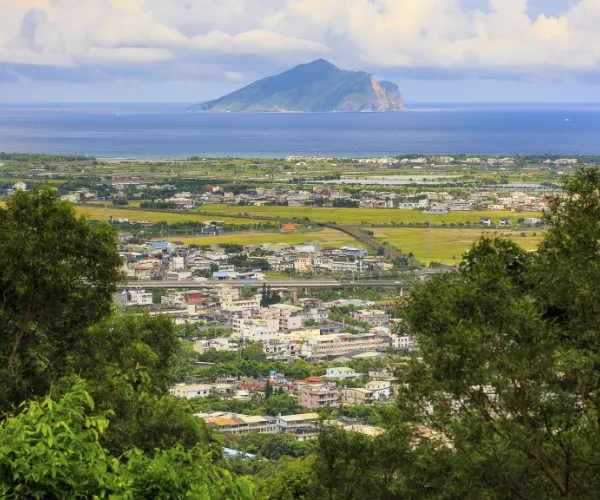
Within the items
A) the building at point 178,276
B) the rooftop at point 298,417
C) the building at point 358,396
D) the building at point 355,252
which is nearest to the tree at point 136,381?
the rooftop at point 298,417

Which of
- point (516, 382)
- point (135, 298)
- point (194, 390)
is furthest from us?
point (135, 298)

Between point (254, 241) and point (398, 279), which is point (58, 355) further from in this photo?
point (254, 241)

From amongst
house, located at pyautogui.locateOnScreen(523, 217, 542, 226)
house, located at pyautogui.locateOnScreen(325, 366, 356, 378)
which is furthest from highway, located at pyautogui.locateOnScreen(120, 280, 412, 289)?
house, located at pyautogui.locateOnScreen(523, 217, 542, 226)

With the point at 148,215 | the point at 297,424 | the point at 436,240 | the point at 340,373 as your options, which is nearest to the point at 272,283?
the point at 436,240

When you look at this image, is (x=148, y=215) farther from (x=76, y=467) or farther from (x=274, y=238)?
(x=76, y=467)

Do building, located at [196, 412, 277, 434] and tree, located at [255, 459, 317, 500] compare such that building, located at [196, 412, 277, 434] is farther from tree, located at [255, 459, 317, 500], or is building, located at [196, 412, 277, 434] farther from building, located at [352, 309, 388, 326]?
building, located at [352, 309, 388, 326]

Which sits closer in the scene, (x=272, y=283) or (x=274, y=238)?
(x=272, y=283)

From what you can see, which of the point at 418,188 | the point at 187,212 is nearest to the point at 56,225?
the point at 187,212
